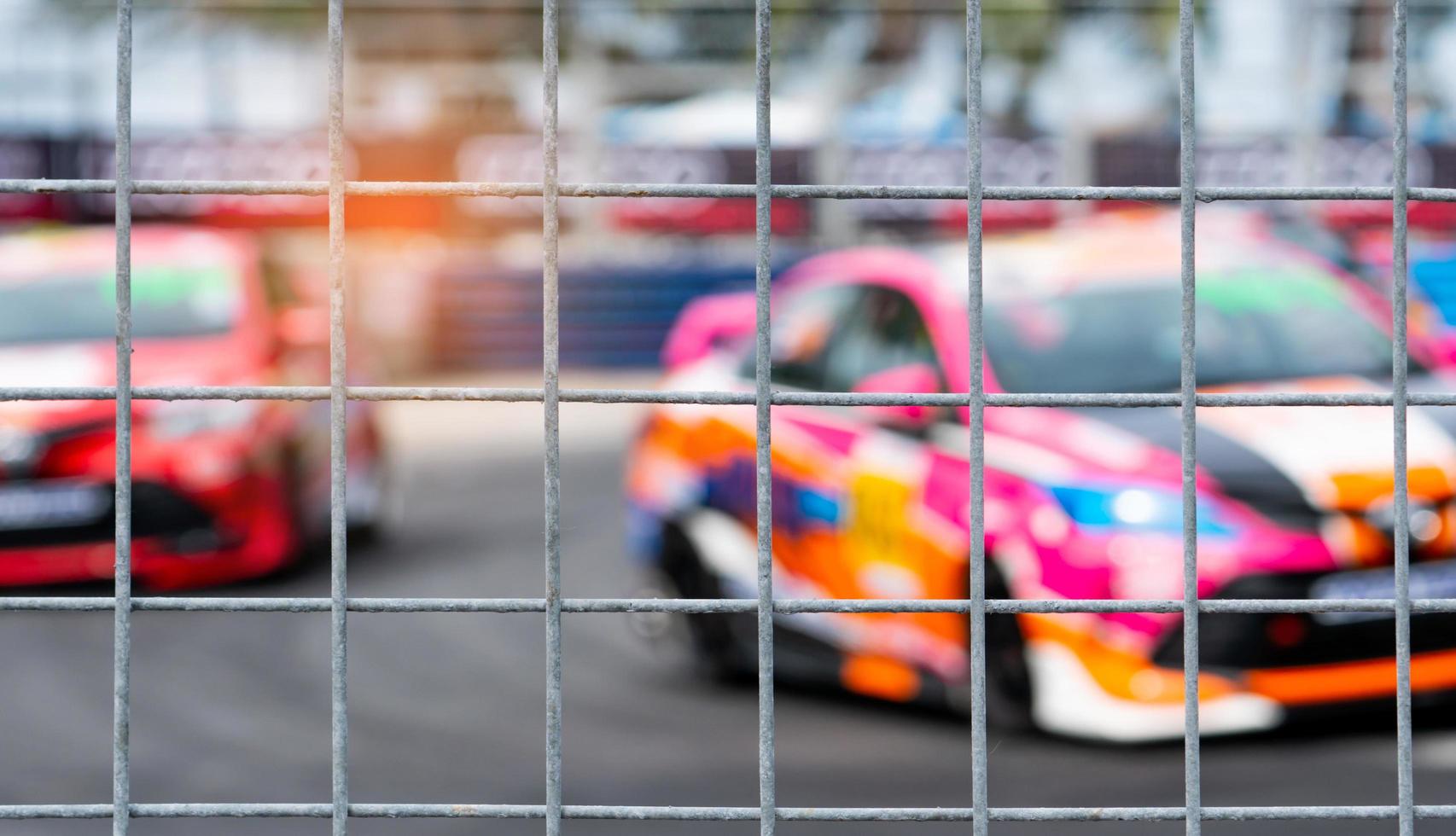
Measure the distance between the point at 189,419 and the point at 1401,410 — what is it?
6.37 m

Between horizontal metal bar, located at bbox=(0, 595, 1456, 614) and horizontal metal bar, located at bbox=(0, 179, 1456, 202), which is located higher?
horizontal metal bar, located at bbox=(0, 179, 1456, 202)

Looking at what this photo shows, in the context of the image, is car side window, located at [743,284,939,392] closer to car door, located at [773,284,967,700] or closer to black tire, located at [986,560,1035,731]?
car door, located at [773,284,967,700]

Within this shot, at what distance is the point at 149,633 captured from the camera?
25.3 ft

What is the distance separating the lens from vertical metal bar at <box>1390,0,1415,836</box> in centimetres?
243

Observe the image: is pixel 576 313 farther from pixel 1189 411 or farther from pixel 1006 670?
pixel 1189 411

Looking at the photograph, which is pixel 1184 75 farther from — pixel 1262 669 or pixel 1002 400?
pixel 1262 669

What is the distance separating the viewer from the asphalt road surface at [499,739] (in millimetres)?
5051

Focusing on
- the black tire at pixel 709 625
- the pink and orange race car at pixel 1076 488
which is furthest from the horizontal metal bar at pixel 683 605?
the black tire at pixel 709 625

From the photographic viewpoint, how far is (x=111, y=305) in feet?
29.7

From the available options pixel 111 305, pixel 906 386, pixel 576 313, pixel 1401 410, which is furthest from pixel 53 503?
pixel 576 313

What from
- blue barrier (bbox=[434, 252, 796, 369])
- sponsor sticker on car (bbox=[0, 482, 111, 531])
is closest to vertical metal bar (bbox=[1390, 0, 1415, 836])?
sponsor sticker on car (bbox=[0, 482, 111, 531])

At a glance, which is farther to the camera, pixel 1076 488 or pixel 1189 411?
pixel 1076 488

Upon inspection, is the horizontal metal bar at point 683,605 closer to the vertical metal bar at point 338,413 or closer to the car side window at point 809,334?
the vertical metal bar at point 338,413

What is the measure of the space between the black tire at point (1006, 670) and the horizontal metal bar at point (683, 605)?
2920 millimetres
